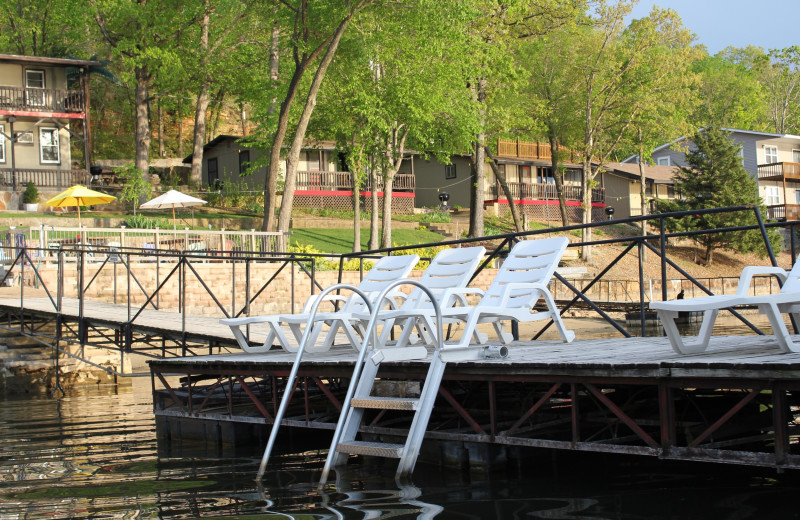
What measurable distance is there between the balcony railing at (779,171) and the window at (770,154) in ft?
4.82

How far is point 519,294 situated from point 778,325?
115 inches

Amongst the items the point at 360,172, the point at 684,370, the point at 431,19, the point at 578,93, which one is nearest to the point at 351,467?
the point at 684,370

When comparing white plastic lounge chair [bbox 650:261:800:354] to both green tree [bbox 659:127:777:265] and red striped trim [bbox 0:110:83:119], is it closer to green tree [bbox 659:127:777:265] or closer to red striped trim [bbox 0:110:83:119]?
green tree [bbox 659:127:777:265]

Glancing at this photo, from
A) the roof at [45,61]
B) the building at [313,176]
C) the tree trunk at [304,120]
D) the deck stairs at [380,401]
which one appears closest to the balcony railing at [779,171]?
the building at [313,176]

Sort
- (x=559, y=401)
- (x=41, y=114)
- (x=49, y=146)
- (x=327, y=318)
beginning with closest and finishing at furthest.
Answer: (x=327, y=318), (x=559, y=401), (x=41, y=114), (x=49, y=146)

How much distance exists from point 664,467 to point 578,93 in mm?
34000

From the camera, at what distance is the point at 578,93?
39438 mm

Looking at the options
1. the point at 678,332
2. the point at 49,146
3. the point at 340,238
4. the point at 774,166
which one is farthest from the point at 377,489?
the point at 774,166

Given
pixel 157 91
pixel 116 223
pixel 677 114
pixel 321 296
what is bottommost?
pixel 321 296

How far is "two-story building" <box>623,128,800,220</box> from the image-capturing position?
5212cm

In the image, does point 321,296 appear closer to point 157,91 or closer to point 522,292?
point 522,292

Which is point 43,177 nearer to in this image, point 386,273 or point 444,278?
point 386,273

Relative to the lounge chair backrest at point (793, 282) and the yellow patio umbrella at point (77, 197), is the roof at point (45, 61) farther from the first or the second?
the lounge chair backrest at point (793, 282)

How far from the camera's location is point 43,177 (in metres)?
37.6
